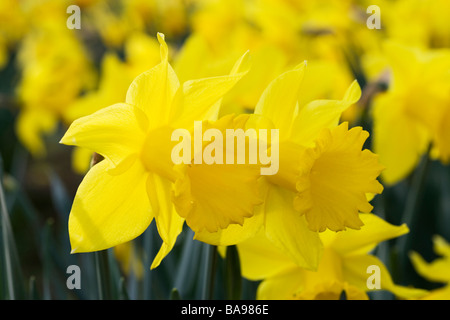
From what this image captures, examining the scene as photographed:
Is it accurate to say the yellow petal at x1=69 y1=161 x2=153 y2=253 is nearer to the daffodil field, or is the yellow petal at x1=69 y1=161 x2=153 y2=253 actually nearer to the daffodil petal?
the daffodil field

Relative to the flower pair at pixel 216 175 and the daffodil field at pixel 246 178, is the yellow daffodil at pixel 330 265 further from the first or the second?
the flower pair at pixel 216 175

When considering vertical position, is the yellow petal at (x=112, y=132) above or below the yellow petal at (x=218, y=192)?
above

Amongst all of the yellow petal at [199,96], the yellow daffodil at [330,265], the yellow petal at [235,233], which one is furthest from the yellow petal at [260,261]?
the yellow petal at [199,96]

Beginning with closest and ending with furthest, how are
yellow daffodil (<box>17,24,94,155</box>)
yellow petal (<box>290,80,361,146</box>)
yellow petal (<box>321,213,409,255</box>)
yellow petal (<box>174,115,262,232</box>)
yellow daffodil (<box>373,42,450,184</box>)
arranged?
yellow petal (<box>174,115,262,232</box>) < yellow petal (<box>290,80,361,146</box>) < yellow petal (<box>321,213,409,255</box>) < yellow daffodil (<box>373,42,450,184</box>) < yellow daffodil (<box>17,24,94,155</box>)

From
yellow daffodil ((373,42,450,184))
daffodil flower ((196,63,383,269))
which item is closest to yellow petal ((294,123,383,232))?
daffodil flower ((196,63,383,269))

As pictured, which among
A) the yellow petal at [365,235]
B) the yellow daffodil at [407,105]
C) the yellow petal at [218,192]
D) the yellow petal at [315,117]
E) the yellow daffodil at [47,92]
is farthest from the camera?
the yellow daffodil at [47,92]

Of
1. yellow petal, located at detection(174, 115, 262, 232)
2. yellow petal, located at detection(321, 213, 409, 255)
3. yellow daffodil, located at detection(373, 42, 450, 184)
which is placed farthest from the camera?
yellow daffodil, located at detection(373, 42, 450, 184)

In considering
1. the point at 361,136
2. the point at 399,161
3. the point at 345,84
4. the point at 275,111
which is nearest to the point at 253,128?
the point at 275,111
